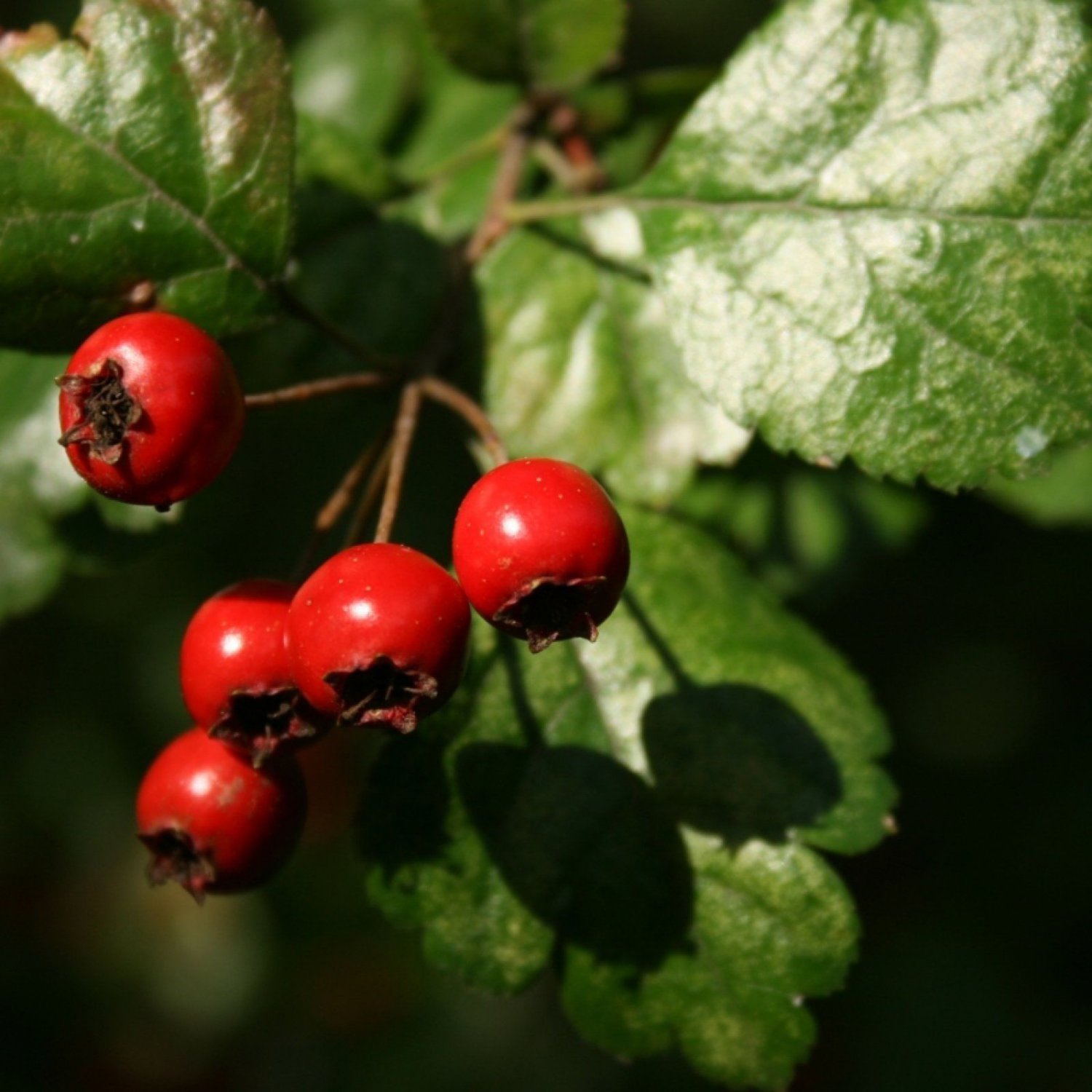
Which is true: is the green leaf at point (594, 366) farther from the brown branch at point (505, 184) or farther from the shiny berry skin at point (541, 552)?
the shiny berry skin at point (541, 552)

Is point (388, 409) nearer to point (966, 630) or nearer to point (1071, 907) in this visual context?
point (966, 630)

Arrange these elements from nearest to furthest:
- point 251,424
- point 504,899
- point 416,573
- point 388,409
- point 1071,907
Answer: point 416,573 → point 504,899 → point 251,424 → point 388,409 → point 1071,907

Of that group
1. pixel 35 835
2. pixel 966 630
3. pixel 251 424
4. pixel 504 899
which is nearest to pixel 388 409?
pixel 251 424

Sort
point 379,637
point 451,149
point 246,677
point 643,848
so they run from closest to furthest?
1. point 379,637
2. point 246,677
3. point 643,848
4. point 451,149

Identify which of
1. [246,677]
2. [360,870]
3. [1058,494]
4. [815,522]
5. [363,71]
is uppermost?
[363,71]

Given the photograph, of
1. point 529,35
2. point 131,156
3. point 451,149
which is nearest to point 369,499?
point 131,156

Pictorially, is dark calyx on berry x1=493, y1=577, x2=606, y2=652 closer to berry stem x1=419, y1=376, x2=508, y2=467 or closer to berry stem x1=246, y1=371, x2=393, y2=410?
berry stem x1=419, y1=376, x2=508, y2=467

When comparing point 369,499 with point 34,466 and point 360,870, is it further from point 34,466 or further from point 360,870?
point 360,870
